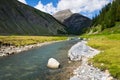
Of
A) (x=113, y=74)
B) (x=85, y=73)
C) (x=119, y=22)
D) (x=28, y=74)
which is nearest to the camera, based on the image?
(x=113, y=74)

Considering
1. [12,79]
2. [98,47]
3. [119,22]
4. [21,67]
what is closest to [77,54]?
[98,47]

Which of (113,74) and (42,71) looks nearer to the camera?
(113,74)

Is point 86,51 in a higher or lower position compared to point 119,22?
lower

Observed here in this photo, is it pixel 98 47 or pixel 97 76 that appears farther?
pixel 98 47

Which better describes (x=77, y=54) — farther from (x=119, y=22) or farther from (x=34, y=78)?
(x=119, y=22)

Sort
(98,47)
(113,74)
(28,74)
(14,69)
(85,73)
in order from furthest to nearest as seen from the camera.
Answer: (98,47) → (14,69) → (28,74) → (85,73) → (113,74)

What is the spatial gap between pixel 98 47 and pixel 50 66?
64.0 feet

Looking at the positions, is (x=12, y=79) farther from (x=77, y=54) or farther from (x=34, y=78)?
(x=77, y=54)

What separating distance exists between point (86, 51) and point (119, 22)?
88.0 metres

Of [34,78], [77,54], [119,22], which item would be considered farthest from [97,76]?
[119,22]

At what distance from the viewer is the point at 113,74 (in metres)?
28.4

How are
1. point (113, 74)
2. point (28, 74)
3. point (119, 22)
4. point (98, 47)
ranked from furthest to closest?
point (119, 22) → point (98, 47) → point (28, 74) → point (113, 74)

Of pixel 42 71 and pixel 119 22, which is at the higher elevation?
pixel 119 22

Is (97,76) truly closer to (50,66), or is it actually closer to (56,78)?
(56,78)
